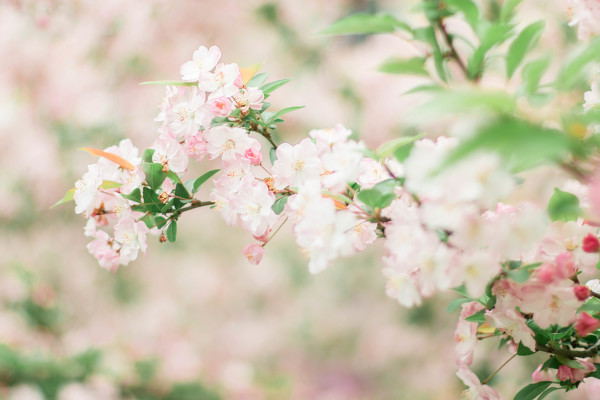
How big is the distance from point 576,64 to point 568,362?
1.01 feet

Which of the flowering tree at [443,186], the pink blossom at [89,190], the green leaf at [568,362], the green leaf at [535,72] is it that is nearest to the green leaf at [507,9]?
the flowering tree at [443,186]

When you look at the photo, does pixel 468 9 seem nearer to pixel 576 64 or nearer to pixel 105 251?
pixel 576 64

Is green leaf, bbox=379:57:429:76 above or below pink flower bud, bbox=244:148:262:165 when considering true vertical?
above

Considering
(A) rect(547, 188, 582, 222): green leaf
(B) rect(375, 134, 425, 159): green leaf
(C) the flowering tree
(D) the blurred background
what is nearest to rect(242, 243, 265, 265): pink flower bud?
(C) the flowering tree

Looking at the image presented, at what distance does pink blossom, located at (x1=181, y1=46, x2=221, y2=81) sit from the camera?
0.55 meters

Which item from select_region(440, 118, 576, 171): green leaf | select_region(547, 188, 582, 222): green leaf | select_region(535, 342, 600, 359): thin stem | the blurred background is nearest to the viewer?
select_region(440, 118, 576, 171): green leaf

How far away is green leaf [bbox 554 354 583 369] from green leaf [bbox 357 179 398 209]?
25cm

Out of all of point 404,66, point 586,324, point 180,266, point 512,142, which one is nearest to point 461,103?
point 512,142

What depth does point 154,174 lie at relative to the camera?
1.82 ft

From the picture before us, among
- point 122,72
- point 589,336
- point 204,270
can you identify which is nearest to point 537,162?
point 589,336

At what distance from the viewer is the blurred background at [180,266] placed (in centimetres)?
187

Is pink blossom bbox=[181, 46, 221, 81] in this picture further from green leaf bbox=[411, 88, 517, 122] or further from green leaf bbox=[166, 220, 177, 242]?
green leaf bbox=[411, 88, 517, 122]

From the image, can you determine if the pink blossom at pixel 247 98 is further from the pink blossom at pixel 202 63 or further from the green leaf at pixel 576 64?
the green leaf at pixel 576 64

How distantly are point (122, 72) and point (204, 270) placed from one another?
1387mm
